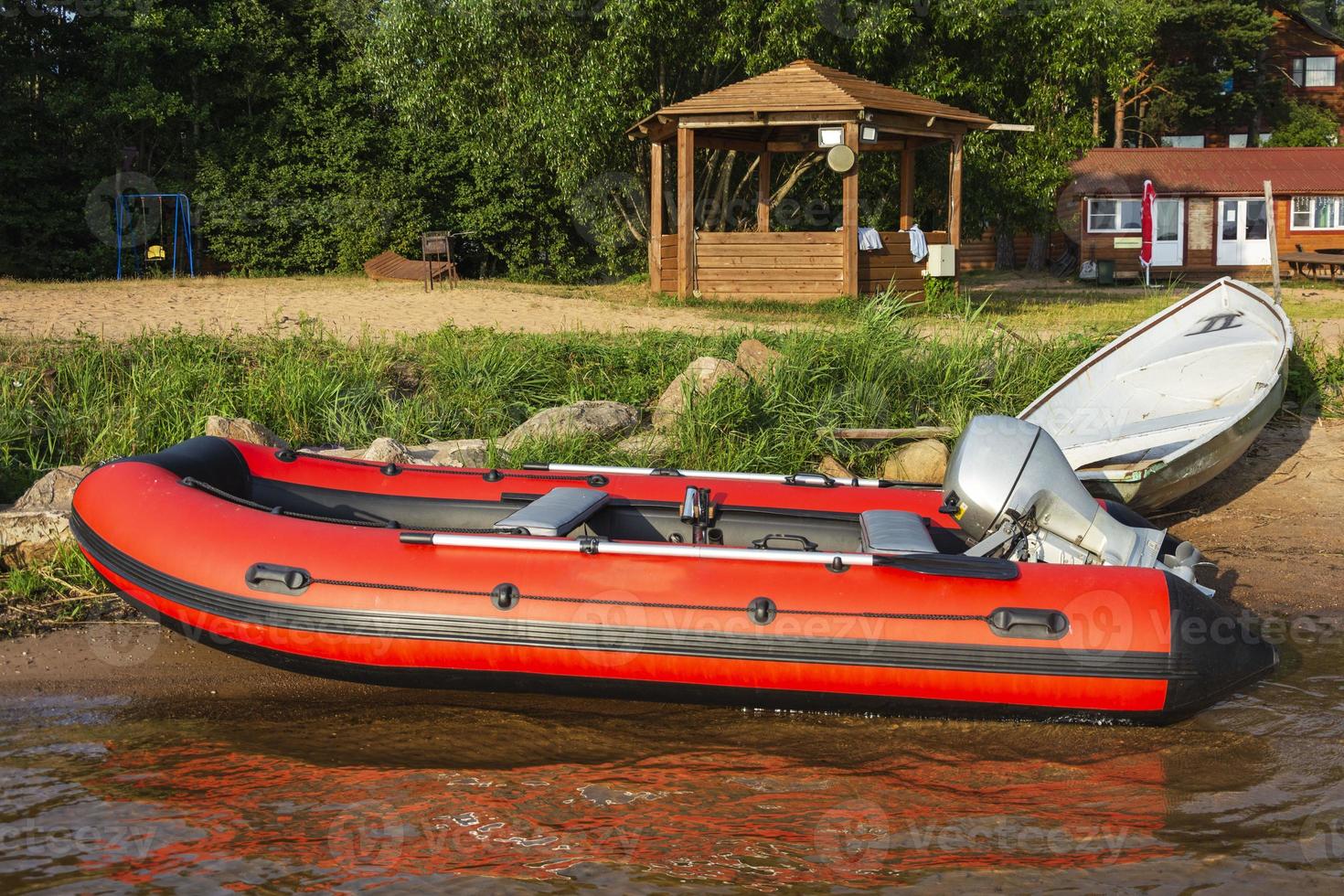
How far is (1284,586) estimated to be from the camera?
6.38 metres

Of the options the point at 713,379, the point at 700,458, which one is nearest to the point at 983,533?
the point at 700,458

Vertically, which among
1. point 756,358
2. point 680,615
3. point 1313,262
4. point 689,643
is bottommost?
point 689,643

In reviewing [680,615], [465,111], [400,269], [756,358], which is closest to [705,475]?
[680,615]

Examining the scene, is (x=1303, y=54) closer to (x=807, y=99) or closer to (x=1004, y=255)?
(x=1004, y=255)

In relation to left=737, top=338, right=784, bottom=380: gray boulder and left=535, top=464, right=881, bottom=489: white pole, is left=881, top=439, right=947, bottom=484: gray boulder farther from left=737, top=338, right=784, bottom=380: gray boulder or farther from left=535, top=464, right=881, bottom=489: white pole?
left=535, top=464, right=881, bottom=489: white pole

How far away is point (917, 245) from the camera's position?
14.8 m

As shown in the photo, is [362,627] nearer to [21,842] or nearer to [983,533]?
[21,842]

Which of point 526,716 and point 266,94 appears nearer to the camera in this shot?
point 526,716

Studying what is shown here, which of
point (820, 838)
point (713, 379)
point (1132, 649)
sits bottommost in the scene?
point (820, 838)

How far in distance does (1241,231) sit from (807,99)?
13.2m

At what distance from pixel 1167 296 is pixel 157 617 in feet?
48.9

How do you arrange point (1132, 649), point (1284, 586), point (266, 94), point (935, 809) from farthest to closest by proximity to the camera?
1. point (266, 94)
2. point (1284, 586)
3. point (1132, 649)
4. point (935, 809)

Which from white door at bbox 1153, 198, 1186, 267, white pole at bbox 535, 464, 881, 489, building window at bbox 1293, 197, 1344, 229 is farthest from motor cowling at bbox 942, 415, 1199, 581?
building window at bbox 1293, 197, 1344, 229

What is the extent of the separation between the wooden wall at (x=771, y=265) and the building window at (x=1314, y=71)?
67.1 feet
